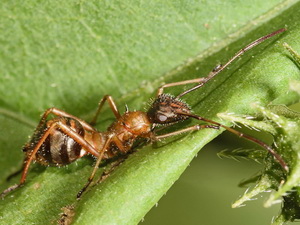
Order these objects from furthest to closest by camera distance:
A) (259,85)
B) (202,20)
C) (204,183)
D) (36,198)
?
(204,183)
(202,20)
(36,198)
(259,85)

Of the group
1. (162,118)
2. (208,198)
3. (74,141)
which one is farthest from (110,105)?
(208,198)

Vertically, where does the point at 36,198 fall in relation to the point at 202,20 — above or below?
below

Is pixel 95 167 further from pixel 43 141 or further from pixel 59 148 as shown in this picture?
pixel 43 141

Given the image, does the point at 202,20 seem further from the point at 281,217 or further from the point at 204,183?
the point at 281,217

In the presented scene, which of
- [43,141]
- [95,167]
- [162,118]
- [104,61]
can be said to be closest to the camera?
[95,167]

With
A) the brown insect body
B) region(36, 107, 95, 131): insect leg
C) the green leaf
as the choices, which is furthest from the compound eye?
region(36, 107, 95, 131): insect leg

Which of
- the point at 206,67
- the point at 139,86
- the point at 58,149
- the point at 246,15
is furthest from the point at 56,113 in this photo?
the point at 246,15

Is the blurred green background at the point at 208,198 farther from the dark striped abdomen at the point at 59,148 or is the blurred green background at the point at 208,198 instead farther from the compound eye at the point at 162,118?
the dark striped abdomen at the point at 59,148
